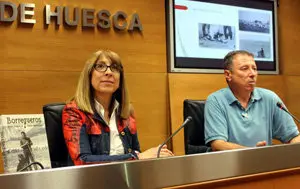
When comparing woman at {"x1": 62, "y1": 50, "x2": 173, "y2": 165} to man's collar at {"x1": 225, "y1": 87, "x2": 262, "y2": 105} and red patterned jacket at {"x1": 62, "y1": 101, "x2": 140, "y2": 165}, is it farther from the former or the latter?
man's collar at {"x1": 225, "y1": 87, "x2": 262, "y2": 105}

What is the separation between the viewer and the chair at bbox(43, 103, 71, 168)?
6.59 feet

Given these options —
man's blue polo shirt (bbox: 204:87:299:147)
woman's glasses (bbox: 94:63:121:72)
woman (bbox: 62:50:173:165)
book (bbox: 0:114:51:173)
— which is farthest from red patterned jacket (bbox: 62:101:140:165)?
man's blue polo shirt (bbox: 204:87:299:147)

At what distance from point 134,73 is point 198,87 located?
643 mm

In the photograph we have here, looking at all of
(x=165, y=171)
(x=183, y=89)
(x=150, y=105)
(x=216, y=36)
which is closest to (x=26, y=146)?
(x=165, y=171)

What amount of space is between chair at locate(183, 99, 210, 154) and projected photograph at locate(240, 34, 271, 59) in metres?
1.58

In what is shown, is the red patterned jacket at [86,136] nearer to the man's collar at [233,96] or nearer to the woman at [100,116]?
the woman at [100,116]

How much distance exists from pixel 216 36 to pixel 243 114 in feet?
4.68

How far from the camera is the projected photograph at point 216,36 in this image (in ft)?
12.0

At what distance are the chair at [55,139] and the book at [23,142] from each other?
0.27 ft

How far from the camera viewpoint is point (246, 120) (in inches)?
95.9

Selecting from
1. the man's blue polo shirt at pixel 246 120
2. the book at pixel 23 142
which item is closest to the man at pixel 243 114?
the man's blue polo shirt at pixel 246 120

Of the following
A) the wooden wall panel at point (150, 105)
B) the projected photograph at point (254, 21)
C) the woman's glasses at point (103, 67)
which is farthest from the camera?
the projected photograph at point (254, 21)

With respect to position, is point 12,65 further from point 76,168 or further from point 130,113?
A: point 76,168

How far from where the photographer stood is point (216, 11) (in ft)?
12.2
